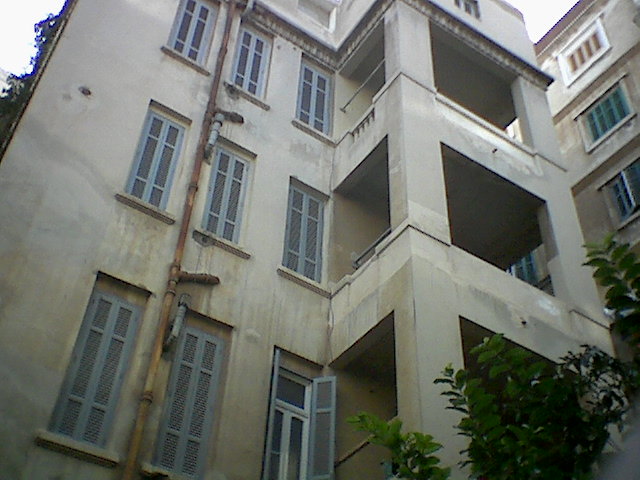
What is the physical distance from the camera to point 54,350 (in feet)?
31.1

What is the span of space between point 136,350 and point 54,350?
105 centimetres

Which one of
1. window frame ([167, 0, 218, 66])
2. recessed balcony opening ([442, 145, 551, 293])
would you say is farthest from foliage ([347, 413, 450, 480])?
window frame ([167, 0, 218, 66])

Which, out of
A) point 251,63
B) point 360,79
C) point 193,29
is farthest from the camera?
point 360,79

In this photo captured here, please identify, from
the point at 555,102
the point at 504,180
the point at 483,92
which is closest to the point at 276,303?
the point at 504,180

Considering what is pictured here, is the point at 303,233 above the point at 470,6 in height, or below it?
below

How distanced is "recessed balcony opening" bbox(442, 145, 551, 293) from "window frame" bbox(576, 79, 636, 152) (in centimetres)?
524

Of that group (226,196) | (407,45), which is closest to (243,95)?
(226,196)

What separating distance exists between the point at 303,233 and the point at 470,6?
7.47m

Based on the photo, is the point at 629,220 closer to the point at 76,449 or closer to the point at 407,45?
the point at 407,45

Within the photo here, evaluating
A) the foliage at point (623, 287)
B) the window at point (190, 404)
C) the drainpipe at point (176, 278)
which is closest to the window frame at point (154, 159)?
the drainpipe at point (176, 278)

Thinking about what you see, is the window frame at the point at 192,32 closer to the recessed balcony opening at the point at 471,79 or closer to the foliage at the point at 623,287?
the recessed balcony opening at the point at 471,79

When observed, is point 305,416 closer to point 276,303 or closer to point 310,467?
point 310,467

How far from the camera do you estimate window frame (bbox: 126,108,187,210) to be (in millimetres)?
11891

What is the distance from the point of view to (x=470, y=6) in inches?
698
